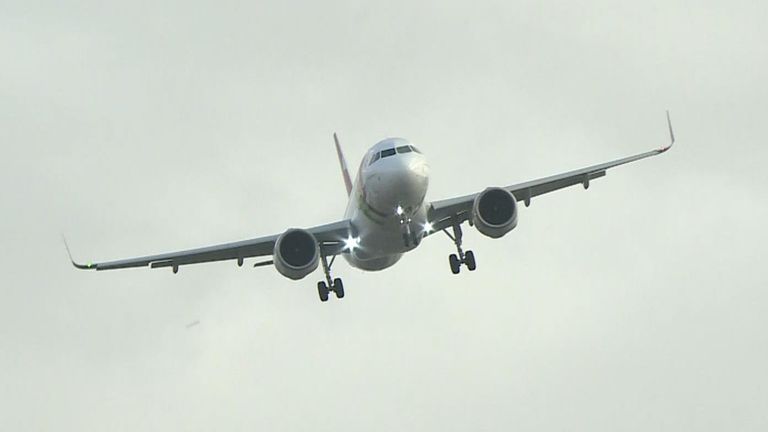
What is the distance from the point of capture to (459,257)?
54.1m

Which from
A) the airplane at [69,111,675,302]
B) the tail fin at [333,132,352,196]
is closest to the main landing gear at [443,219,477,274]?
the airplane at [69,111,675,302]

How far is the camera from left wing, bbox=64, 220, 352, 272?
173 ft

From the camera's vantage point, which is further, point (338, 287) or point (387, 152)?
point (338, 287)

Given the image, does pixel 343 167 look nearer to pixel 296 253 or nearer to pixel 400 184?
pixel 296 253

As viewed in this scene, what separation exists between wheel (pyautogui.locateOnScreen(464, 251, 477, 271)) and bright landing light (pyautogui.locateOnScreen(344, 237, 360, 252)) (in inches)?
172

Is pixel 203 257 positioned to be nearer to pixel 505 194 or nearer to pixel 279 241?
pixel 279 241

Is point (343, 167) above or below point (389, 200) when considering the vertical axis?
below

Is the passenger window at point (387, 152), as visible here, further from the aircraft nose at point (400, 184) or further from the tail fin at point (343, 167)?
the tail fin at point (343, 167)

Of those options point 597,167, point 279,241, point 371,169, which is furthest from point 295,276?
point 597,167

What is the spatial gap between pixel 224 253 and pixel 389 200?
979 cm

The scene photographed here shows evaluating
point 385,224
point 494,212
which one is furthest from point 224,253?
point 494,212

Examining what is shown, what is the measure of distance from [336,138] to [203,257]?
56.6ft

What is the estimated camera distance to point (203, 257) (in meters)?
55.0

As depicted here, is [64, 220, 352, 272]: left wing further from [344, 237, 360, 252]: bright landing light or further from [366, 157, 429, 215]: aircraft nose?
[366, 157, 429, 215]: aircraft nose
